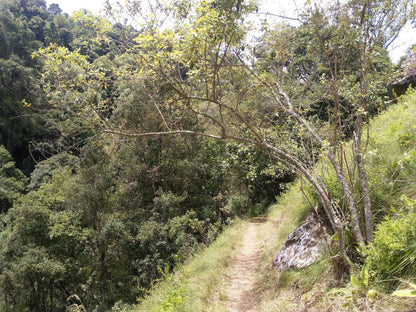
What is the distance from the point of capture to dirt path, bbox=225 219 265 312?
14.2 feet

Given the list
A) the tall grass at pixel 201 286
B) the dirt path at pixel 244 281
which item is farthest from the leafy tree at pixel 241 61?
the tall grass at pixel 201 286

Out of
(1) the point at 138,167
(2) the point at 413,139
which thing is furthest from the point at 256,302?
(1) the point at 138,167

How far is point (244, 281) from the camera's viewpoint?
16.8 ft

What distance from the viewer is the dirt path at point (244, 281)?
4.32m

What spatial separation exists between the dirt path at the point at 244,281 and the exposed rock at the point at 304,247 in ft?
2.01

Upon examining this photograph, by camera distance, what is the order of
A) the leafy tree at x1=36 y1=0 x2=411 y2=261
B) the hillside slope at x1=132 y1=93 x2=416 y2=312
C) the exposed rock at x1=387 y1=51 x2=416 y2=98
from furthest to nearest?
the exposed rock at x1=387 y1=51 x2=416 y2=98 → the leafy tree at x1=36 y1=0 x2=411 y2=261 → the hillside slope at x1=132 y1=93 x2=416 y2=312

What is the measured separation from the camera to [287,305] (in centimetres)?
351

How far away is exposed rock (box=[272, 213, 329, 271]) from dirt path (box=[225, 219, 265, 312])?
613 millimetres

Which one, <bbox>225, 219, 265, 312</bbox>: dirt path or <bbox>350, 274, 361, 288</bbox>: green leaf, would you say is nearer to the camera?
<bbox>350, 274, 361, 288</bbox>: green leaf

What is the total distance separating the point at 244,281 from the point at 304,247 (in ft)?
5.00

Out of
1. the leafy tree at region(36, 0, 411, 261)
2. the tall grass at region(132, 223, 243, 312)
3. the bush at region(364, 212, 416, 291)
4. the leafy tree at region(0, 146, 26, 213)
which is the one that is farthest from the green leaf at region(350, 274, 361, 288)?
the leafy tree at region(0, 146, 26, 213)

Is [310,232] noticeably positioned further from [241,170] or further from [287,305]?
[241,170]

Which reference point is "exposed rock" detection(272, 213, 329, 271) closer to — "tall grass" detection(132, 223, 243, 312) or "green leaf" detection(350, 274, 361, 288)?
"green leaf" detection(350, 274, 361, 288)

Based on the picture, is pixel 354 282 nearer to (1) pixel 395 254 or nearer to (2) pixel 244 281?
(1) pixel 395 254
